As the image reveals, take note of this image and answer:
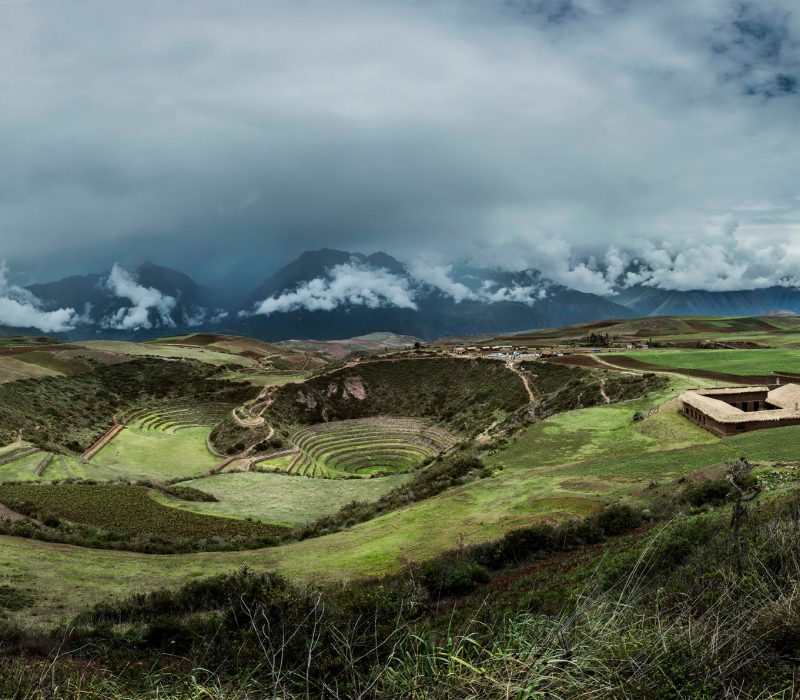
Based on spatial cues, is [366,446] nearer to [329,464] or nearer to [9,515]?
[329,464]

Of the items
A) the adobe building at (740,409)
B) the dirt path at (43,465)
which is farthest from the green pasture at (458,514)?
the dirt path at (43,465)

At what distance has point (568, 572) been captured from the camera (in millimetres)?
11008

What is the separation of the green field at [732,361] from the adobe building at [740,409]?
12729 mm

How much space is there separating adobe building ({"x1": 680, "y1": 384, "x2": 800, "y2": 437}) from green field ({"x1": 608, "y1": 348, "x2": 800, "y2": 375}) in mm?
12729

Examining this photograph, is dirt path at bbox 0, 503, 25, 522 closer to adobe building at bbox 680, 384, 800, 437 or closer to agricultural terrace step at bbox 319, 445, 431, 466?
adobe building at bbox 680, 384, 800, 437

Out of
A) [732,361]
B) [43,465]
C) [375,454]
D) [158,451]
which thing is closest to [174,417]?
[158,451]

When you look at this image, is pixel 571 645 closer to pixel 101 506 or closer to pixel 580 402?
pixel 101 506

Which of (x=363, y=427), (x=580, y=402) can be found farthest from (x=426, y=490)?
(x=363, y=427)

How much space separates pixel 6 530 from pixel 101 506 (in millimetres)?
5890

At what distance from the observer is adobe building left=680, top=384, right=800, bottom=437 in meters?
25.5

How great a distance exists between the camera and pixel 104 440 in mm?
54875

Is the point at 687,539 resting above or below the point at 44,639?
above

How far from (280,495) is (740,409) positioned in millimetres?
31536

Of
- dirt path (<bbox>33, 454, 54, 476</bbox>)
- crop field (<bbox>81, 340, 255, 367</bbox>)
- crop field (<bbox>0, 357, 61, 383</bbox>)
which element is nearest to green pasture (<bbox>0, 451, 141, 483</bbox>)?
dirt path (<bbox>33, 454, 54, 476</bbox>)
